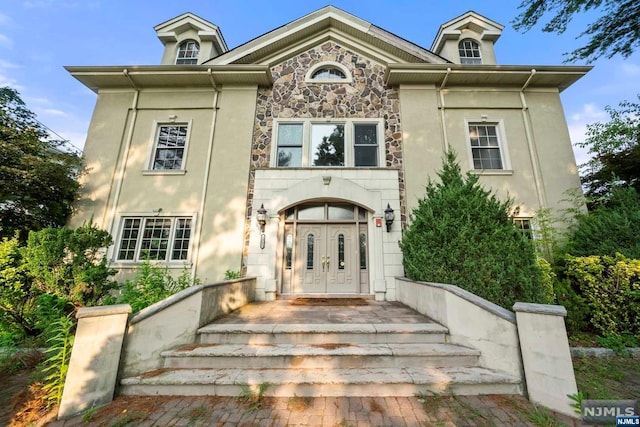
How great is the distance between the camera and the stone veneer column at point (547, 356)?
262 cm

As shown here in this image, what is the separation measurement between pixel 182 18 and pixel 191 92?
3552 millimetres

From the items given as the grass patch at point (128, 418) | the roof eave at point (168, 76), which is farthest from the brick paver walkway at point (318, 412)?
the roof eave at point (168, 76)

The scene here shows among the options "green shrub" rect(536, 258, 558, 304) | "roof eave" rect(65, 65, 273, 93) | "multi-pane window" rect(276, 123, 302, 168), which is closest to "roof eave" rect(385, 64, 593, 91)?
"multi-pane window" rect(276, 123, 302, 168)

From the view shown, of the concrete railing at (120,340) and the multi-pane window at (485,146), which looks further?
the multi-pane window at (485,146)

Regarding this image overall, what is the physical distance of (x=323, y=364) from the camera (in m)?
3.22

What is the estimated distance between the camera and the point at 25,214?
6391mm

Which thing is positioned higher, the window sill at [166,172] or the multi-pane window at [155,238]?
the window sill at [166,172]

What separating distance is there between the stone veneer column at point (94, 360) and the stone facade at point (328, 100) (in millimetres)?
5606


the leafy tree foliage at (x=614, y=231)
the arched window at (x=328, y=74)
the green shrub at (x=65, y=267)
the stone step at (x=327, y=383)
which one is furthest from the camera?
the arched window at (x=328, y=74)

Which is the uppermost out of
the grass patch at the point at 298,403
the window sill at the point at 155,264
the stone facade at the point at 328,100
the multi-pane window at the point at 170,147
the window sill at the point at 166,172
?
the stone facade at the point at 328,100

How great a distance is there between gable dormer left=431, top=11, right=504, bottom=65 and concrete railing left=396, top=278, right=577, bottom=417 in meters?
9.55

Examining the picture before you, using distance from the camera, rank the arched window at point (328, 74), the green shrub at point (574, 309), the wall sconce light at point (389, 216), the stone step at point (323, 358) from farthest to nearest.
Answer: the arched window at point (328, 74)
the wall sconce light at point (389, 216)
the green shrub at point (574, 309)
the stone step at point (323, 358)

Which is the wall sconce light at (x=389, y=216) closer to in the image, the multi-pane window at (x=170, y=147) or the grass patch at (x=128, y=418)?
the grass patch at (x=128, y=418)

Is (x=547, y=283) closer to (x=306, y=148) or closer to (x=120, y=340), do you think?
(x=306, y=148)
